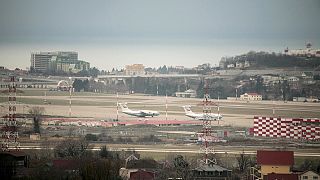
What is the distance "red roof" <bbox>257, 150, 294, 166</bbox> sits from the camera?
10992 mm

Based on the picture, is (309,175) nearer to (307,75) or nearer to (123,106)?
(123,106)

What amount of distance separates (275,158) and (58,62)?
13.4 metres

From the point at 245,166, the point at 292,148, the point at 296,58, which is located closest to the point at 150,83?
the point at 296,58

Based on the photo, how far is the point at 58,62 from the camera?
24.0m

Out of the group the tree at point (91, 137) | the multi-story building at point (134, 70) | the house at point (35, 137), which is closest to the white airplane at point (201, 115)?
the tree at point (91, 137)

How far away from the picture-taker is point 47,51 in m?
24.2

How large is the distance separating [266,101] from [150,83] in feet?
10.8

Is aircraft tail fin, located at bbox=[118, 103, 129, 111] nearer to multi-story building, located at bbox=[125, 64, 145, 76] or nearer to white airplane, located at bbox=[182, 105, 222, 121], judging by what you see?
white airplane, located at bbox=[182, 105, 222, 121]

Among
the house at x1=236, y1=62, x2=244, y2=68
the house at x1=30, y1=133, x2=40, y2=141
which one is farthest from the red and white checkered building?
the house at x1=236, y1=62, x2=244, y2=68

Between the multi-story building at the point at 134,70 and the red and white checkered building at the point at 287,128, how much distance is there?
791cm

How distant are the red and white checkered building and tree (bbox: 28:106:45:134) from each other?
3263 millimetres

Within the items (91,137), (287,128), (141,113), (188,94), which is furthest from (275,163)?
(188,94)

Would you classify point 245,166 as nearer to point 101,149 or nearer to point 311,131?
point 101,149

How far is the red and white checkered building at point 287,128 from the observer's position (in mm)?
15250
